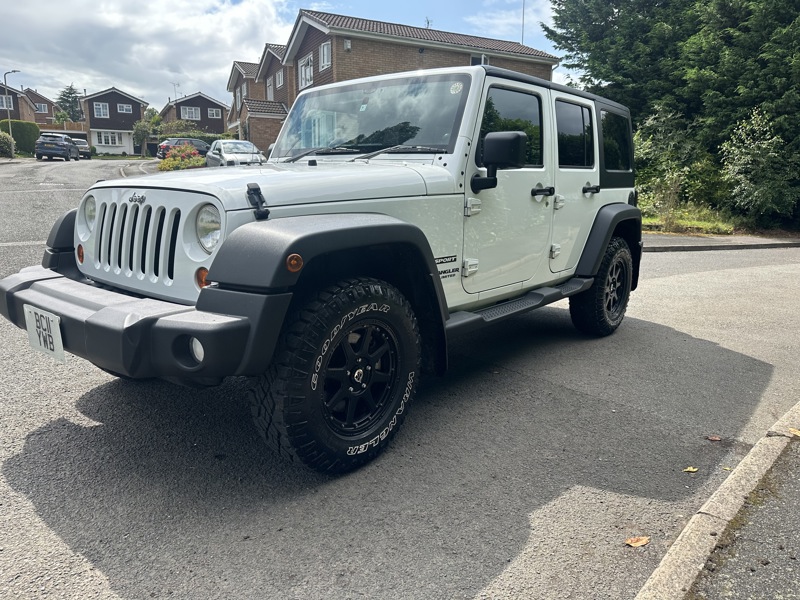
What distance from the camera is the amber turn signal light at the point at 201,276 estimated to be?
2549 mm

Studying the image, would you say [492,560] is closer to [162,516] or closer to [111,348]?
[162,516]

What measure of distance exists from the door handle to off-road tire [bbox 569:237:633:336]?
41.6 inches

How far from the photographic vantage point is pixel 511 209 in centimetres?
385

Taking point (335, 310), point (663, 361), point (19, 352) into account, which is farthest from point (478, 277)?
point (19, 352)

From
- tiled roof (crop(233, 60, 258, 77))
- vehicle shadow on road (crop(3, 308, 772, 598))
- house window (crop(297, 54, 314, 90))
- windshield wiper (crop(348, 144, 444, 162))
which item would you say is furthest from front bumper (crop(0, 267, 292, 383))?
tiled roof (crop(233, 60, 258, 77))

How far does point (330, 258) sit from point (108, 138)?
75.5 metres

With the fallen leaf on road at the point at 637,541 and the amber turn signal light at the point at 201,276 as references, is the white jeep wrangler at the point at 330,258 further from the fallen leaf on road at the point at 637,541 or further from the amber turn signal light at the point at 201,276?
the fallen leaf on road at the point at 637,541

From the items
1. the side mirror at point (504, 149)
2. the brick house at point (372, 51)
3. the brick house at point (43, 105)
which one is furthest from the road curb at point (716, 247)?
the brick house at point (43, 105)

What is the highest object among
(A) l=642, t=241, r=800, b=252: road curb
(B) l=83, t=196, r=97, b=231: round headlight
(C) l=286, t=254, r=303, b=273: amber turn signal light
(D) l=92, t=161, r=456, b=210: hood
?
(D) l=92, t=161, r=456, b=210: hood

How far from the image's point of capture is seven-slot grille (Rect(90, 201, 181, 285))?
267 cm

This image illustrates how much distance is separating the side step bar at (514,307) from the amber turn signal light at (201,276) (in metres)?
1.32

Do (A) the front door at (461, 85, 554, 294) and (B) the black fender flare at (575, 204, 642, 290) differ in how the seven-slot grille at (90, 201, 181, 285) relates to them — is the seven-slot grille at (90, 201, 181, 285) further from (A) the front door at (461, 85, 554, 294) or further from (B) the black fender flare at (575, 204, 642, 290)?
(B) the black fender flare at (575, 204, 642, 290)

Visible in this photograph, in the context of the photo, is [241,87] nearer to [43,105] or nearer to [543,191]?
[543,191]

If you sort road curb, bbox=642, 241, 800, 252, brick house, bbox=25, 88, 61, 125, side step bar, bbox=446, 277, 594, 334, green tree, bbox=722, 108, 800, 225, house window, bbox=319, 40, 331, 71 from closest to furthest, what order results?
side step bar, bbox=446, 277, 594, 334 < road curb, bbox=642, 241, 800, 252 < green tree, bbox=722, 108, 800, 225 < house window, bbox=319, 40, 331, 71 < brick house, bbox=25, 88, 61, 125
